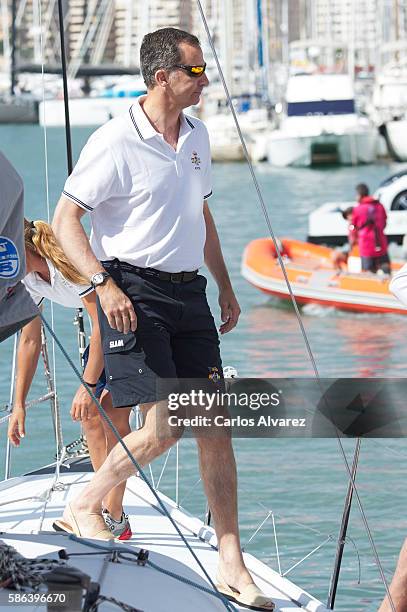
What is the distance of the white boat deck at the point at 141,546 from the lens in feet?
11.1

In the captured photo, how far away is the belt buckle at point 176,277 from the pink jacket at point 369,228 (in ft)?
40.5

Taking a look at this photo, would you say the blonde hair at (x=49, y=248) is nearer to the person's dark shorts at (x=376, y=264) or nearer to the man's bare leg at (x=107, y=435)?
the man's bare leg at (x=107, y=435)

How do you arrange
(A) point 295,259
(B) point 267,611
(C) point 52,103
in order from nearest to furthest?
(B) point 267,611 < (A) point 295,259 < (C) point 52,103

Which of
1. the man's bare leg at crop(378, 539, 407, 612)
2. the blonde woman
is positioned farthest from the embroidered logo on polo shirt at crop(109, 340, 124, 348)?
the man's bare leg at crop(378, 539, 407, 612)

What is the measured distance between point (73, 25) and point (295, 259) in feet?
398

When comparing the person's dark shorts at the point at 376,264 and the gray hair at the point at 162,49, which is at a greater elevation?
the gray hair at the point at 162,49

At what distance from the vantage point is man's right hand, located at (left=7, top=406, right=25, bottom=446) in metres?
4.87

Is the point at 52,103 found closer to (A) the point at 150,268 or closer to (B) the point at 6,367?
(B) the point at 6,367

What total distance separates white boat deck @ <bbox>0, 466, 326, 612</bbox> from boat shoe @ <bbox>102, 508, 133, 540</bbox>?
0.13 ft

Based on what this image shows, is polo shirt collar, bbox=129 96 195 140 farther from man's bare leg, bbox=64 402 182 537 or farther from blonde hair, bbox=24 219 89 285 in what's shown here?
man's bare leg, bbox=64 402 182 537

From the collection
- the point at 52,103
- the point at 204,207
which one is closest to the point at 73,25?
the point at 52,103

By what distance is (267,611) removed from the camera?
391 cm

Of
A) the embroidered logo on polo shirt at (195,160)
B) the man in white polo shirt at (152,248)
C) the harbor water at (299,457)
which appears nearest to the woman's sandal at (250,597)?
the man in white polo shirt at (152,248)

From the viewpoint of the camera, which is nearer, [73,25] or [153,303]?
[153,303]
